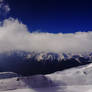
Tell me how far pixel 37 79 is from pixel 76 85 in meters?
1.82

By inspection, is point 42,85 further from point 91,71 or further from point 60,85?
point 91,71

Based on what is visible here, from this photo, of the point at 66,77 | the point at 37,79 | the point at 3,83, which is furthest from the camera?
the point at 66,77

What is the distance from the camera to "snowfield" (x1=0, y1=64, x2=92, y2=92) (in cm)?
611

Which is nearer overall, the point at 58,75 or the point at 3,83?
the point at 3,83

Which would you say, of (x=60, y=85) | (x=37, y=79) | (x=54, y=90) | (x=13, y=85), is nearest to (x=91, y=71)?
(x=60, y=85)

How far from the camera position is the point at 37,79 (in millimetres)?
6535

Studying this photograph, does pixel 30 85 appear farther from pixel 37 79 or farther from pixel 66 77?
pixel 66 77

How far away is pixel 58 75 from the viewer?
285 inches

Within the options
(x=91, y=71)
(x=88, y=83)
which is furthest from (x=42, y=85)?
(x=91, y=71)

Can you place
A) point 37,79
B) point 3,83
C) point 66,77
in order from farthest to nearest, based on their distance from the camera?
point 66,77
point 37,79
point 3,83

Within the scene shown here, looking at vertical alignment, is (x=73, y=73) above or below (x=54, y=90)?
above

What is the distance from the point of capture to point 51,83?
21.7 ft

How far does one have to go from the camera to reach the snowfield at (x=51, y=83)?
6.11 meters

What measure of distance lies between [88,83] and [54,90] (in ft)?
5.57
